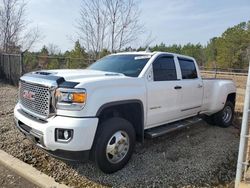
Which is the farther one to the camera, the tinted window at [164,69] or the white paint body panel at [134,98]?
the tinted window at [164,69]

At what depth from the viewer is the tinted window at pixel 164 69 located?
15.8 ft

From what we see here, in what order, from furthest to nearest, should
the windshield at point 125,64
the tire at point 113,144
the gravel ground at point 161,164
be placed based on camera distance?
the windshield at point 125,64 → the gravel ground at point 161,164 → the tire at point 113,144

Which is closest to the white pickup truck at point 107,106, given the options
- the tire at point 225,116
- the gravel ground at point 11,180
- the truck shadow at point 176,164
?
the truck shadow at point 176,164

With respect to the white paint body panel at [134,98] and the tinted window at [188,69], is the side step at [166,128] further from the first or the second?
the tinted window at [188,69]

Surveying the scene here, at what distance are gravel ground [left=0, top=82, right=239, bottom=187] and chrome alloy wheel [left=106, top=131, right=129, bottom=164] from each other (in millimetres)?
226

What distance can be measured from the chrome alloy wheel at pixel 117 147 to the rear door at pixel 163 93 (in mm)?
672

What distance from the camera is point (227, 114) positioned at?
7.17m

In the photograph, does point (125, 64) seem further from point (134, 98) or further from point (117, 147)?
point (117, 147)

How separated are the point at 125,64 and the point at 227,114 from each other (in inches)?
144

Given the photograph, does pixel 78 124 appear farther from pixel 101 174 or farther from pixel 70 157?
pixel 101 174

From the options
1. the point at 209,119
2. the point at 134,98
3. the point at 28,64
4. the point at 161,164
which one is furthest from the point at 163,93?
the point at 28,64

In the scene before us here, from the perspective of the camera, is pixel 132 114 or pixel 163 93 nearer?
pixel 132 114

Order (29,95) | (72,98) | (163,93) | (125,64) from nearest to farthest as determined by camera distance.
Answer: (72,98)
(29,95)
(163,93)
(125,64)

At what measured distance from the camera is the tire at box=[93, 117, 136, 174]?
367 cm
